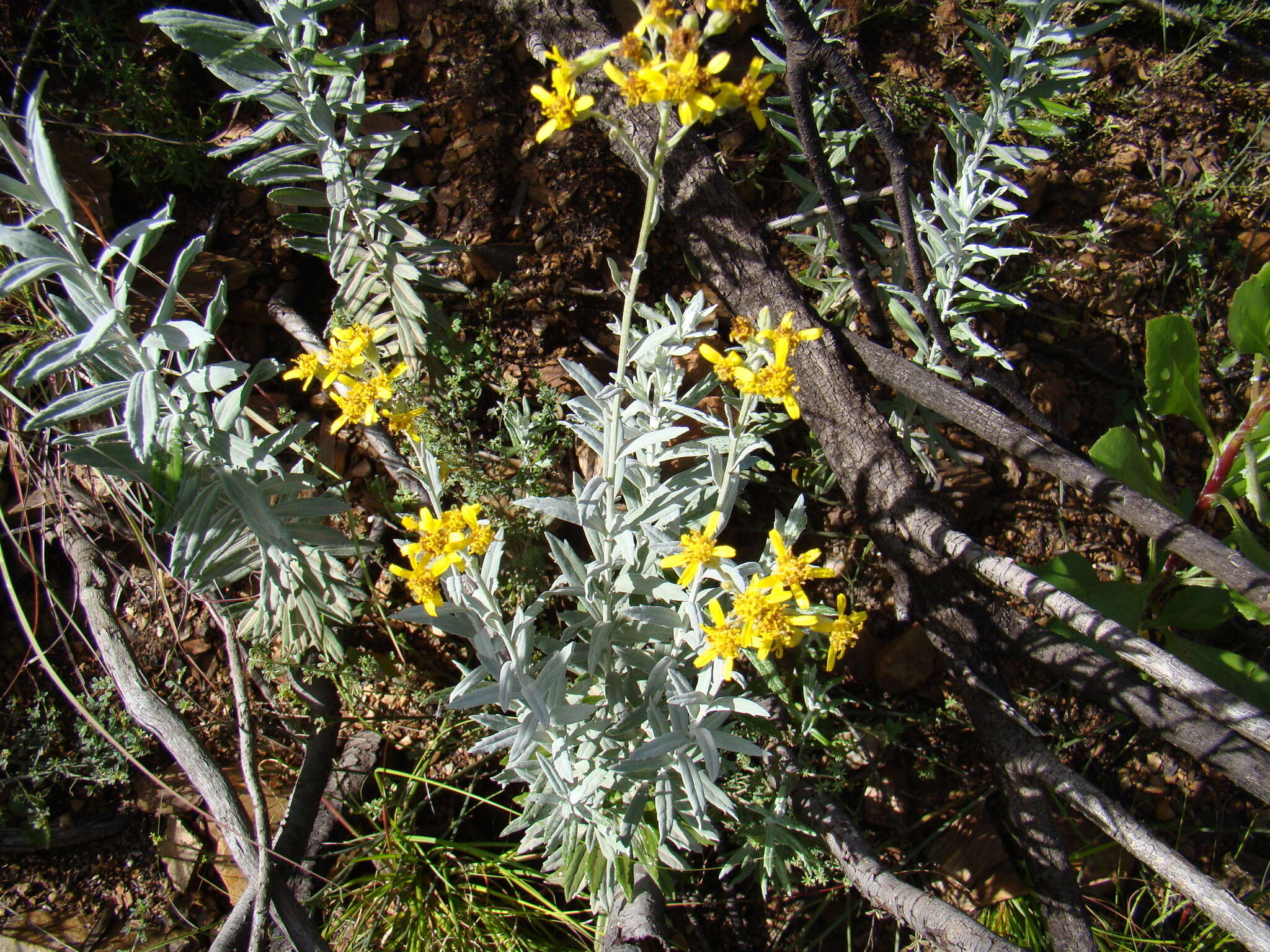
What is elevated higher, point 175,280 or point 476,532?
point 175,280

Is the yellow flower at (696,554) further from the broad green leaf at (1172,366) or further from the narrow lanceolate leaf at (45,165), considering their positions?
the broad green leaf at (1172,366)

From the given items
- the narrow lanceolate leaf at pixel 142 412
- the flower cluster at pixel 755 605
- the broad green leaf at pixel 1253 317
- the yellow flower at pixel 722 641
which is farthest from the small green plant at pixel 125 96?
the broad green leaf at pixel 1253 317

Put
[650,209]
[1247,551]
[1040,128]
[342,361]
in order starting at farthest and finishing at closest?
[1247,551], [1040,128], [342,361], [650,209]

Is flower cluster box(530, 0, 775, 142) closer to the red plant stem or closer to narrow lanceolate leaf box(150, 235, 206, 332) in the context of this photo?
narrow lanceolate leaf box(150, 235, 206, 332)

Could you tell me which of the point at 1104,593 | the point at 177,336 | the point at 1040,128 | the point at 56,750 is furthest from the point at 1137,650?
the point at 56,750

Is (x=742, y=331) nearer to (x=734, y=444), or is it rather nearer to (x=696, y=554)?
(x=734, y=444)

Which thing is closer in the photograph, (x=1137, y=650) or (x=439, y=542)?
(x=439, y=542)

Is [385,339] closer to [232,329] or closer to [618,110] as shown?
[232,329]

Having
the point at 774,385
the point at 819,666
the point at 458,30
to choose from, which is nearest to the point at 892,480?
the point at 819,666
